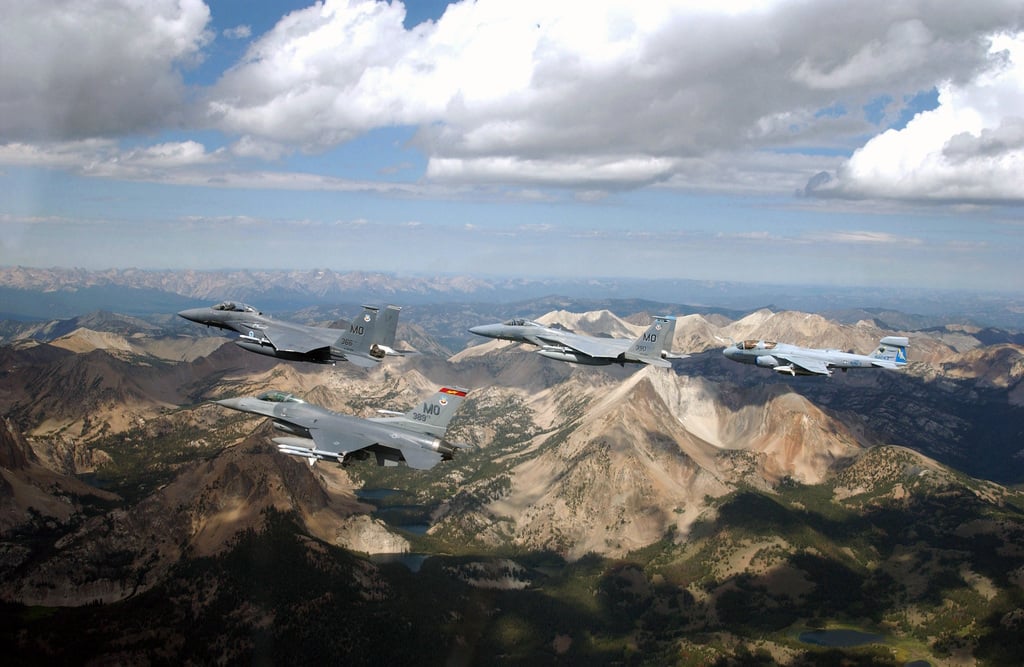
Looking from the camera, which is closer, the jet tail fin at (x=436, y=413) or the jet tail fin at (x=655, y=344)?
the jet tail fin at (x=436, y=413)

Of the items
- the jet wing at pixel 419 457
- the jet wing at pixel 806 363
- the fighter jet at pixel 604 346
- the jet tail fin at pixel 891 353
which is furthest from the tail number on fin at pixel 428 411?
the jet tail fin at pixel 891 353

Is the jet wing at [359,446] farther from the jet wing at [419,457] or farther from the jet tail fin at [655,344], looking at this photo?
the jet tail fin at [655,344]

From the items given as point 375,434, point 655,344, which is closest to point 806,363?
point 655,344

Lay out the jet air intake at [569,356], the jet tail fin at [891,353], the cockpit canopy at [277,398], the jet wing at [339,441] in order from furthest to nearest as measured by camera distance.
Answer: the jet tail fin at [891,353] → the jet air intake at [569,356] → the cockpit canopy at [277,398] → the jet wing at [339,441]

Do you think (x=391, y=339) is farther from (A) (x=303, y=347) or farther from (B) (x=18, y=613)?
(B) (x=18, y=613)

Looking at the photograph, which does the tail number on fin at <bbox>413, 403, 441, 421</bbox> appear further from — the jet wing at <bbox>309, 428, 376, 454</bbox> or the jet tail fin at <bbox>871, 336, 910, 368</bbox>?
the jet tail fin at <bbox>871, 336, 910, 368</bbox>

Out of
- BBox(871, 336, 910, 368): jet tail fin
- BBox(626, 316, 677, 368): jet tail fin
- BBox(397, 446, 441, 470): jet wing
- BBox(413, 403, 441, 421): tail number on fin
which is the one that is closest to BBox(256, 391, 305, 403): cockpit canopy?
BBox(413, 403, 441, 421): tail number on fin
